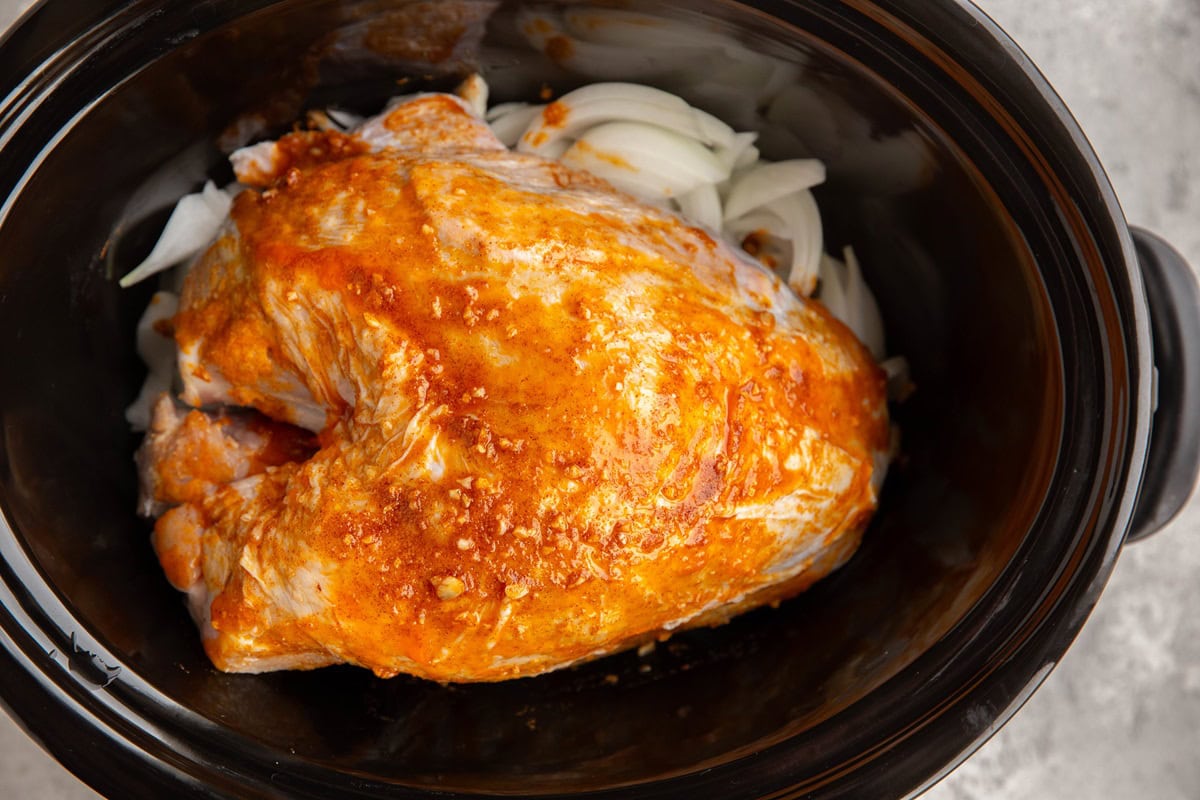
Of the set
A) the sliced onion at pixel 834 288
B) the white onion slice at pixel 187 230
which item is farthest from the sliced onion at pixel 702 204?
the white onion slice at pixel 187 230

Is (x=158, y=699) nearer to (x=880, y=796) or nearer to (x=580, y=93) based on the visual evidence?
(x=880, y=796)

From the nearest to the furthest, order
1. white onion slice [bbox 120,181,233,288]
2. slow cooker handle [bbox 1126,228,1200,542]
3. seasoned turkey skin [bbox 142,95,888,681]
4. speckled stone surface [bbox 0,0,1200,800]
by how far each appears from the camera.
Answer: seasoned turkey skin [bbox 142,95,888,681] < slow cooker handle [bbox 1126,228,1200,542] < white onion slice [bbox 120,181,233,288] < speckled stone surface [bbox 0,0,1200,800]

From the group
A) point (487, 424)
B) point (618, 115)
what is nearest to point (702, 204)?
point (618, 115)

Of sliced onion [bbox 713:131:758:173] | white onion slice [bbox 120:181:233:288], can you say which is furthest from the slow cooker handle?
white onion slice [bbox 120:181:233:288]

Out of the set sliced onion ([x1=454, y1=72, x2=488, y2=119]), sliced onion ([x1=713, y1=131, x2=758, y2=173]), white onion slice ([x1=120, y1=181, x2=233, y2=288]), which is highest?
sliced onion ([x1=454, y1=72, x2=488, y2=119])

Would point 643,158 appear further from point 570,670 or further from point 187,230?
point 570,670

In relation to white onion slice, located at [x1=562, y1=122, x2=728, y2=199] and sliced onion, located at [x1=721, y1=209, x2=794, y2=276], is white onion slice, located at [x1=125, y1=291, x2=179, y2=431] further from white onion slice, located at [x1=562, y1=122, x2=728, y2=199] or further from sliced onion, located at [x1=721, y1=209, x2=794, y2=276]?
sliced onion, located at [x1=721, y1=209, x2=794, y2=276]

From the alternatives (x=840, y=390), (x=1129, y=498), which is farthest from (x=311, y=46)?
(x=1129, y=498)
